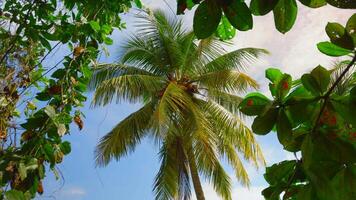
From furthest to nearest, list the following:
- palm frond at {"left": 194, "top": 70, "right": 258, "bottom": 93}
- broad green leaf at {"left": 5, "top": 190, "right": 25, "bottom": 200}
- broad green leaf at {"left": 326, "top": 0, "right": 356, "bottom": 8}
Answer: palm frond at {"left": 194, "top": 70, "right": 258, "bottom": 93} < broad green leaf at {"left": 5, "top": 190, "right": 25, "bottom": 200} < broad green leaf at {"left": 326, "top": 0, "right": 356, "bottom": 8}

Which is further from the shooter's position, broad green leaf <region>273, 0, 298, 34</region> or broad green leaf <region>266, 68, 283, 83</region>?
broad green leaf <region>266, 68, 283, 83</region>

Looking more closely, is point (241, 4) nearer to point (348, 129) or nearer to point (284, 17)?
point (284, 17)

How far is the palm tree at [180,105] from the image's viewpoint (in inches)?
348

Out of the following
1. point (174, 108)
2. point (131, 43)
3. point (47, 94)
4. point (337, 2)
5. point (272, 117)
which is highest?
point (131, 43)

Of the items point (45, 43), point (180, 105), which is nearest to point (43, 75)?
point (45, 43)

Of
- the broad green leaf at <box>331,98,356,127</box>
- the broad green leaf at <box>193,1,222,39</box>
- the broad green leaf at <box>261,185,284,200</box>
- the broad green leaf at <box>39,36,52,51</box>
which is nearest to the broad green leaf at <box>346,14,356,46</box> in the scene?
the broad green leaf at <box>331,98,356,127</box>

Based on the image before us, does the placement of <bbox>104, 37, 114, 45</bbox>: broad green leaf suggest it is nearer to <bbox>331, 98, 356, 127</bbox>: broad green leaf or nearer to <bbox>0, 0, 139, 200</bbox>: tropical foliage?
<bbox>0, 0, 139, 200</bbox>: tropical foliage

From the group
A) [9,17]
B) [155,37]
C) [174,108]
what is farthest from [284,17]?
[155,37]

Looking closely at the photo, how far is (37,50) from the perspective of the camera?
211 cm

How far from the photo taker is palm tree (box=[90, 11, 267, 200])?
8852mm

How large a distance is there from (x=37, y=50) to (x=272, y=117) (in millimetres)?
1572

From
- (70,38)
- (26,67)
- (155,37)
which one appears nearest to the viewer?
(70,38)

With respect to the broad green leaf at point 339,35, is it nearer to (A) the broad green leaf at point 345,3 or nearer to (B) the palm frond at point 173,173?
(A) the broad green leaf at point 345,3

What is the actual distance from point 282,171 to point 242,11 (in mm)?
377
